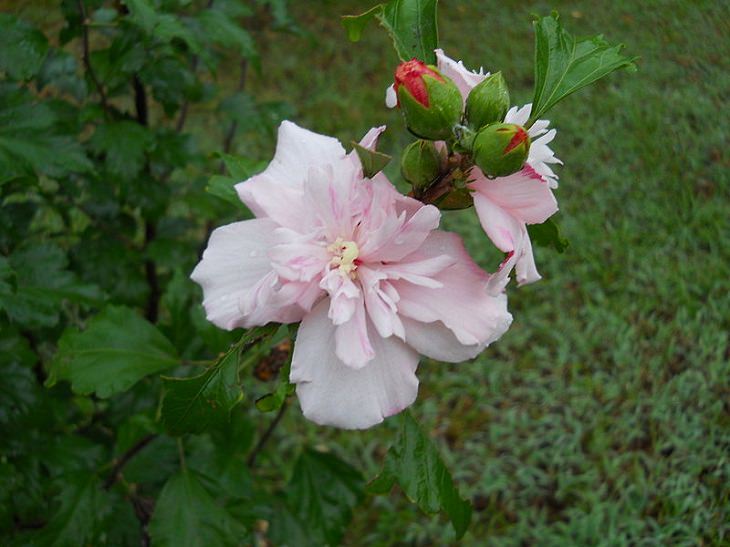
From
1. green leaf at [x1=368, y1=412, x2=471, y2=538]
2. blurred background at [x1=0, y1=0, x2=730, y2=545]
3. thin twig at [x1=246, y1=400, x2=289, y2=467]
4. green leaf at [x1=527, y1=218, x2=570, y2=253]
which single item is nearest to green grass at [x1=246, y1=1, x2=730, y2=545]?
blurred background at [x1=0, y1=0, x2=730, y2=545]

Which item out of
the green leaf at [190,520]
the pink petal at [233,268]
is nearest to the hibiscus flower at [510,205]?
the pink petal at [233,268]

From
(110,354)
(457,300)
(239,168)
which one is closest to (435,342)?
(457,300)

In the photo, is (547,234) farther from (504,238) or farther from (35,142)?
(35,142)

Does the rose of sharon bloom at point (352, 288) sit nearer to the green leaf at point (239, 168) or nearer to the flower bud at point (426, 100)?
the flower bud at point (426, 100)

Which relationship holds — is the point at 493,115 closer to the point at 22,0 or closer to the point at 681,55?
the point at 681,55

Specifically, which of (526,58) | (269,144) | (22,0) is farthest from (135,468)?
(22,0)

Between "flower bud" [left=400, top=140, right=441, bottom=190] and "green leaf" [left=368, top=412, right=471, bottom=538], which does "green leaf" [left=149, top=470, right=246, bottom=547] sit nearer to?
"green leaf" [left=368, top=412, right=471, bottom=538]
